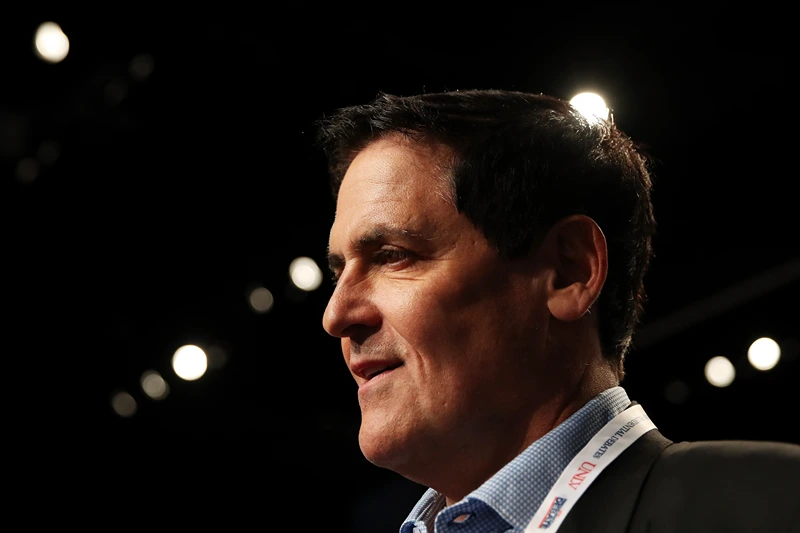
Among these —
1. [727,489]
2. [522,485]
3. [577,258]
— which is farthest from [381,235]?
[727,489]

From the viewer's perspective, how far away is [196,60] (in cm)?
374

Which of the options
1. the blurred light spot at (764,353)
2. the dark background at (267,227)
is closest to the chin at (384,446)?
the dark background at (267,227)

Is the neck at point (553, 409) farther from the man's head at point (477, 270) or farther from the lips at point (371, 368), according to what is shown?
the lips at point (371, 368)

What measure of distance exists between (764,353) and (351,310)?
12.3 feet

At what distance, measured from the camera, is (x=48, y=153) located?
12.4 feet

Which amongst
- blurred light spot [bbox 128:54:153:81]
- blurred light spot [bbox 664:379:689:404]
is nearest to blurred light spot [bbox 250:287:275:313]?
blurred light spot [bbox 128:54:153:81]

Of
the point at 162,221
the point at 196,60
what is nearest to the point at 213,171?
the point at 162,221

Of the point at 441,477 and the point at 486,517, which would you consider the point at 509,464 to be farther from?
the point at 441,477

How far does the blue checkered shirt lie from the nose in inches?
16.1

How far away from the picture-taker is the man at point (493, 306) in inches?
58.5

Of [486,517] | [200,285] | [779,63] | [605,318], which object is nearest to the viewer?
[486,517]

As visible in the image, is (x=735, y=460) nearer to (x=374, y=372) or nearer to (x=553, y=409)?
(x=553, y=409)

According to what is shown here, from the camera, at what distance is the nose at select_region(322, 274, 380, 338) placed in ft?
5.52

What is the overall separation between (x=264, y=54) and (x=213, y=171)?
81 centimetres
